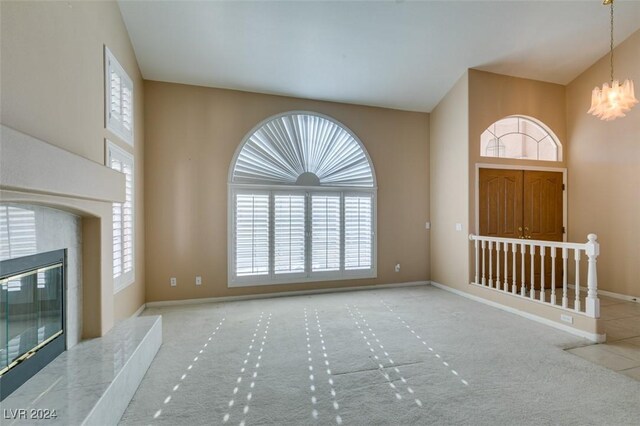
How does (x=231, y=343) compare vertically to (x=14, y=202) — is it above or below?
below

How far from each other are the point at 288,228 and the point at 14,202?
3458 millimetres

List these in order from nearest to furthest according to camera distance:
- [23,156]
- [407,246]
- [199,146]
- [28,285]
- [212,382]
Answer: [23,156] → [28,285] → [212,382] → [199,146] → [407,246]

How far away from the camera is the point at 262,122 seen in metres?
4.95

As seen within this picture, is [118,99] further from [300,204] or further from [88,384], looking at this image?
[88,384]

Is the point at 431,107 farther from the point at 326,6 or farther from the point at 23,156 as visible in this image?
the point at 23,156

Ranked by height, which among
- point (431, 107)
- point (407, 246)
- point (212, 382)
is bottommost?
point (212, 382)

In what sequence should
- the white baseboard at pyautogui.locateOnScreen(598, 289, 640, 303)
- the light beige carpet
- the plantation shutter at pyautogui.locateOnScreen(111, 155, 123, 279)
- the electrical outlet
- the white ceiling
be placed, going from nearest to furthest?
the light beige carpet
the plantation shutter at pyautogui.locateOnScreen(111, 155, 123, 279)
the electrical outlet
the white ceiling
the white baseboard at pyautogui.locateOnScreen(598, 289, 640, 303)

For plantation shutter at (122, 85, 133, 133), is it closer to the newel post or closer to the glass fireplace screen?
the glass fireplace screen

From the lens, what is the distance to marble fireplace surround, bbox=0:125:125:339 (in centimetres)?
161

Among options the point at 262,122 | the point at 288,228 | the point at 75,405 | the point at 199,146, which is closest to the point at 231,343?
the point at 75,405

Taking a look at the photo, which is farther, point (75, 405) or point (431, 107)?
point (431, 107)

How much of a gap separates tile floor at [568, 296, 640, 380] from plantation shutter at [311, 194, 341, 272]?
3215mm

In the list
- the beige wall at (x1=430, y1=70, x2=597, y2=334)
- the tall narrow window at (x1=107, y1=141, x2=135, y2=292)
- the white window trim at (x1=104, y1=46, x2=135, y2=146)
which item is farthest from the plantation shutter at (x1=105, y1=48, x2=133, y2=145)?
the beige wall at (x1=430, y1=70, x2=597, y2=334)

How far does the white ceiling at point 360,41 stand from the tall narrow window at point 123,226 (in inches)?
60.9
